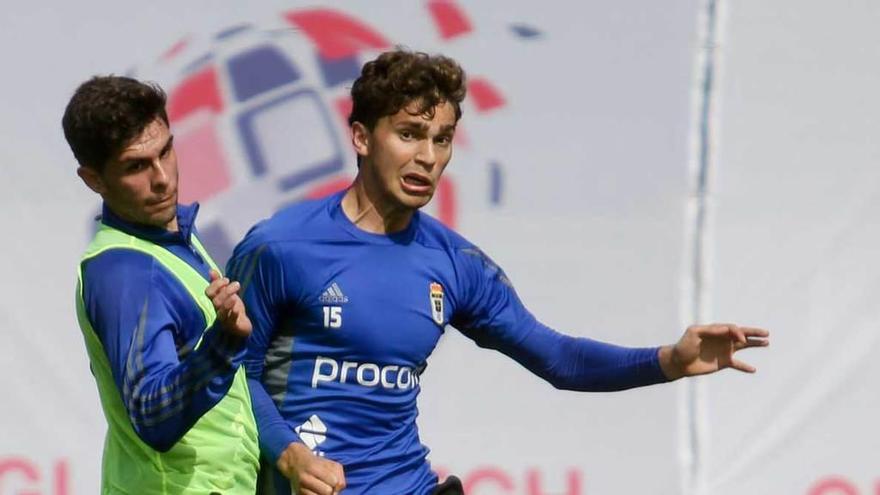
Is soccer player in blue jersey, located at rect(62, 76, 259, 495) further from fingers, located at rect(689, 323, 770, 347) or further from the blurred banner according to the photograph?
the blurred banner

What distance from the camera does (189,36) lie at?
5.95m

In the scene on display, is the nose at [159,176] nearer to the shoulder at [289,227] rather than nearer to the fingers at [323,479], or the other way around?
the shoulder at [289,227]

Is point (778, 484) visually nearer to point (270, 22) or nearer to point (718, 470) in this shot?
point (718, 470)

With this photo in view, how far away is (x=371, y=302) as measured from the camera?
148 inches

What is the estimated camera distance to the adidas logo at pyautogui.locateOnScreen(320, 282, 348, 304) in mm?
3721

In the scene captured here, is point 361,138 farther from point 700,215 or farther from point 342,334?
point 700,215

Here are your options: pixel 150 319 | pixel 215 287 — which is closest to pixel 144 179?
pixel 150 319

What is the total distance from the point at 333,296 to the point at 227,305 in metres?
0.73

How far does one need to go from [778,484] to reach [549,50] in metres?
1.64

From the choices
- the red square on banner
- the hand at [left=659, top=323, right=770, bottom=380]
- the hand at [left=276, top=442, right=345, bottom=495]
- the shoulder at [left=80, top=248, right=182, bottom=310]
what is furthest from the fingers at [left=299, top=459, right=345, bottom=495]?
the red square on banner

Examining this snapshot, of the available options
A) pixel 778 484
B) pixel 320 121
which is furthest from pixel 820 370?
pixel 320 121

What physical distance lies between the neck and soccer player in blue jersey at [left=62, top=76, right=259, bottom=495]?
0.42 meters

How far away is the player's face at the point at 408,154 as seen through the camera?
149 inches

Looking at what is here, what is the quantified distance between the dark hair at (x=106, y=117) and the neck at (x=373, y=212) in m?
0.64
